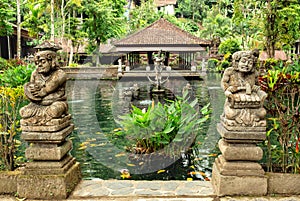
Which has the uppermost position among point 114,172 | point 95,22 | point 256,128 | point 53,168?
point 95,22

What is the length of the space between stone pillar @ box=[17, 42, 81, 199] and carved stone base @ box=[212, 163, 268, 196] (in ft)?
6.30

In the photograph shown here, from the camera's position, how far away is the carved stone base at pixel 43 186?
366 cm

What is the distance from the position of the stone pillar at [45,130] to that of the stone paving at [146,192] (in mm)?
215

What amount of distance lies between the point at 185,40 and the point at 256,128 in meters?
21.6

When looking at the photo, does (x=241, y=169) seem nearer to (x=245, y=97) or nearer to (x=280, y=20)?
(x=245, y=97)

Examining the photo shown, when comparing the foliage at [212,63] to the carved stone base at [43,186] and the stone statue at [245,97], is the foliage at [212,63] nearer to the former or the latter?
the stone statue at [245,97]

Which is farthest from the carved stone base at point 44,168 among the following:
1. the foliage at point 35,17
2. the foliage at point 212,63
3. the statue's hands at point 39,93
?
the foliage at point 212,63

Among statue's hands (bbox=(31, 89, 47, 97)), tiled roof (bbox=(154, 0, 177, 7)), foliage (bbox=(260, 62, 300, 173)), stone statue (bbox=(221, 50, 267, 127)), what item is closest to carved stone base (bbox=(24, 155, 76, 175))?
statue's hands (bbox=(31, 89, 47, 97))

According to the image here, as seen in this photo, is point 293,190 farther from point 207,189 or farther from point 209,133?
point 209,133

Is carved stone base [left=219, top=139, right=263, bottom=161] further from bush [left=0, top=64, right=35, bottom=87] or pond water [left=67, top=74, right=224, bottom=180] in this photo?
bush [left=0, top=64, right=35, bottom=87]

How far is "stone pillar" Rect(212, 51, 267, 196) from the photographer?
358cm

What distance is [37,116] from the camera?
141 inches

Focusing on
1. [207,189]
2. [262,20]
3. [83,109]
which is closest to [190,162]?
[207,189]

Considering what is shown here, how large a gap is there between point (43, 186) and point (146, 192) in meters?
1.27
